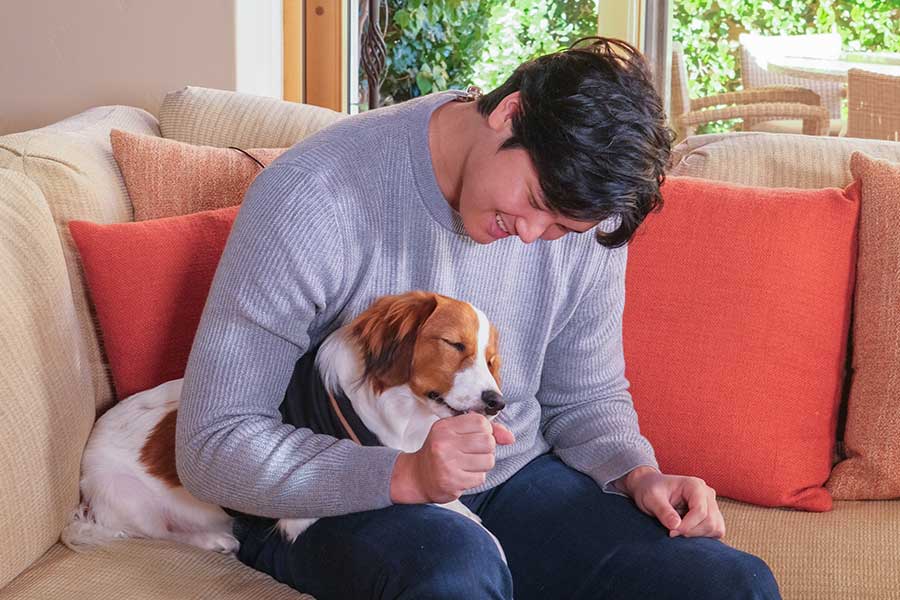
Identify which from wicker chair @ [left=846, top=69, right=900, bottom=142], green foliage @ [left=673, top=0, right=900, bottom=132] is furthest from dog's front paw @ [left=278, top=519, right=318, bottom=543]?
green foliage @ [left=673, top=0, right=900, bottom=132]

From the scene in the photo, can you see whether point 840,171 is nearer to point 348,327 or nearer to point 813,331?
point 813,331

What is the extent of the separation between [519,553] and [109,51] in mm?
1849

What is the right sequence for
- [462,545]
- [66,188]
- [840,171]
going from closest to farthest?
[462,545], [66,188], [840,171]

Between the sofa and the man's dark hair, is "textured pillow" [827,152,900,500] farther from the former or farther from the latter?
the man's dark hair

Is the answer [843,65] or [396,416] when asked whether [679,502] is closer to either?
[396,416]

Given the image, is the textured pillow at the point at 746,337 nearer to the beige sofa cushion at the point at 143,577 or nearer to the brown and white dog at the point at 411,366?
the brown and white dog at the point at 411,366

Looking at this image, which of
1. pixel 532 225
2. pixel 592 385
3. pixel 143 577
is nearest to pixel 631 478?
pixel 592 385

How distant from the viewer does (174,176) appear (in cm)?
180

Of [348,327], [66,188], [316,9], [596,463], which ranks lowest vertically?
[596,463]

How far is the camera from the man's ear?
3.95ft

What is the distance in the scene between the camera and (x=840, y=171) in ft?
6.22

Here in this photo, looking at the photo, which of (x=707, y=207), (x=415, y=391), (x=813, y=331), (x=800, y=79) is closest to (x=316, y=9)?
(x=800, y=79)

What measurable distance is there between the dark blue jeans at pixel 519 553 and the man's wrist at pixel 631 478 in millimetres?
19

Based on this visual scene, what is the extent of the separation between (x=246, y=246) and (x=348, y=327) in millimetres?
151
